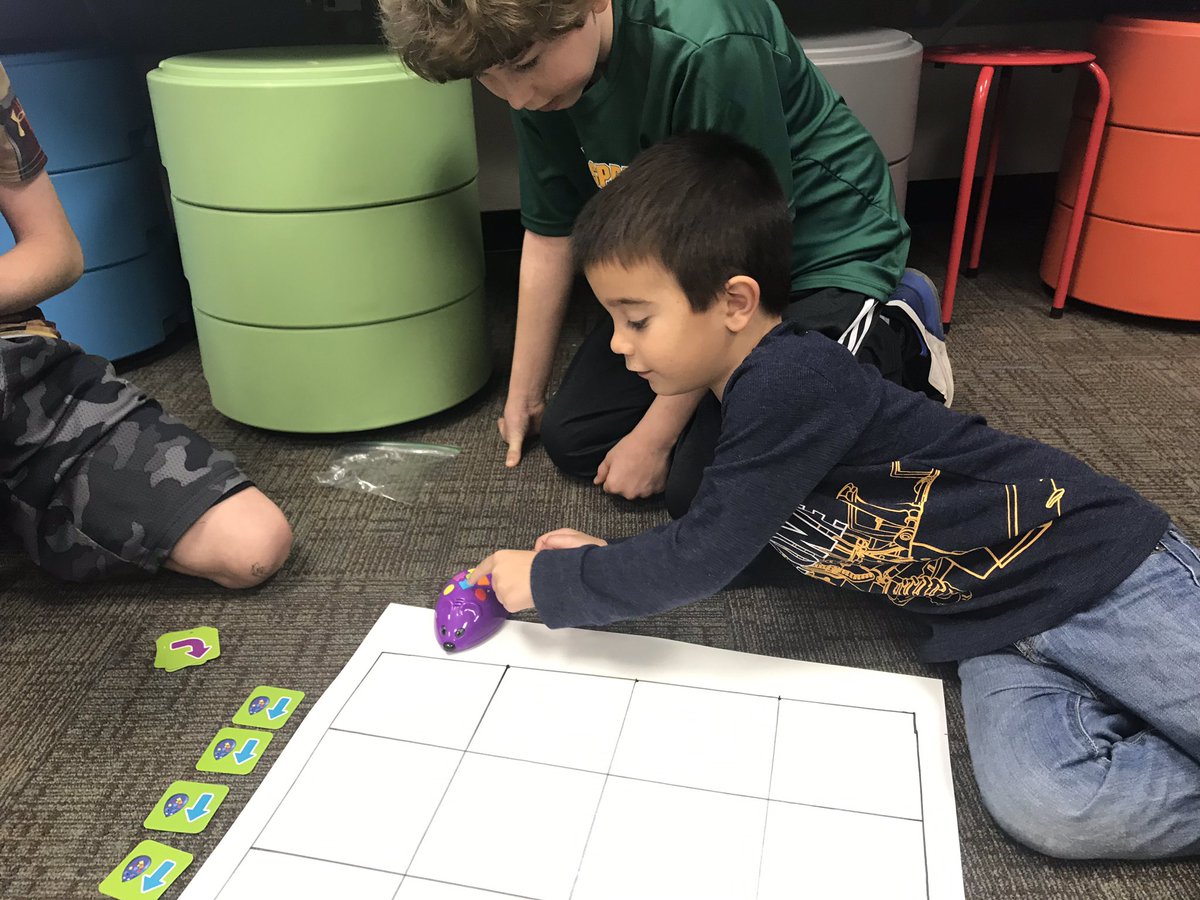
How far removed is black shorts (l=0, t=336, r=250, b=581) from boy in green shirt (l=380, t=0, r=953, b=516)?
0.40 meters

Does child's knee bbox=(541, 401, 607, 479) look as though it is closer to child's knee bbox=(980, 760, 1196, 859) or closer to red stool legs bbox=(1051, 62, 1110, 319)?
child's knee bbox=(980, 760, 1196, 859)

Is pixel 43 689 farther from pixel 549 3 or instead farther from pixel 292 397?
pixel 549 3

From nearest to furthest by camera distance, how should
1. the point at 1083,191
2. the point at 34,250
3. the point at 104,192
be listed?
the point at 34,250, the point at 104,192, the point at 1083,191

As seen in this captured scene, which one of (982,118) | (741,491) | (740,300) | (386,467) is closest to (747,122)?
(740,300)

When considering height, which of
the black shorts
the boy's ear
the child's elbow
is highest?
the boy's ear

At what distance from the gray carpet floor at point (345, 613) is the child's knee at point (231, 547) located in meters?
0.02

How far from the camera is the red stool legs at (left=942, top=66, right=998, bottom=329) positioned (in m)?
1.34

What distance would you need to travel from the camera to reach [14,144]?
0.92 meters

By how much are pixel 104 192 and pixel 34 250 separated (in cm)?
47

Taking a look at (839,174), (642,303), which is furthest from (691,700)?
(839,174)

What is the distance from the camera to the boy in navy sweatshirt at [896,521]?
2.09ft

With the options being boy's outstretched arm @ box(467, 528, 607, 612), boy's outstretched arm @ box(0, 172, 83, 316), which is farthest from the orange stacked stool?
boy's outstretched arm @ box(0, 172, 83, 316)

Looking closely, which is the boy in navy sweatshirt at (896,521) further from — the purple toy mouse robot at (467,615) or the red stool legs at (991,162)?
the red stool legs at (991,162)

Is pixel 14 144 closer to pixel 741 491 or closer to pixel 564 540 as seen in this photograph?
pixel 564 540
